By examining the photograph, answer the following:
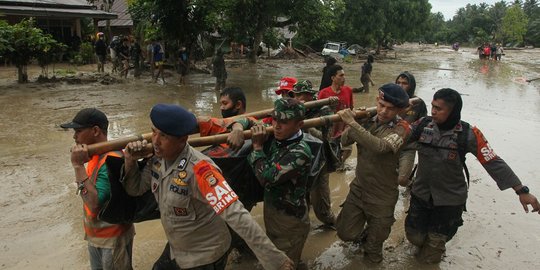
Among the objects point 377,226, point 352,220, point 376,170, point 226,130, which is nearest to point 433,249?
point 377,226

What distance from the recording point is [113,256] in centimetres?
263

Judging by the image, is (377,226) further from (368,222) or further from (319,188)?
(319,188)

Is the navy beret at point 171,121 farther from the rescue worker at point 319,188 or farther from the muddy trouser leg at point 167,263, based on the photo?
the rescue worker at point 319,188

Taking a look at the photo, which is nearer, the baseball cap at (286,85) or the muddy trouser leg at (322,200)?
the muddy trouser leg at (322,200)

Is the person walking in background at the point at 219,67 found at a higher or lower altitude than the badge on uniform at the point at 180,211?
higher

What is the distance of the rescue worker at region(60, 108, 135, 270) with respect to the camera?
237cm

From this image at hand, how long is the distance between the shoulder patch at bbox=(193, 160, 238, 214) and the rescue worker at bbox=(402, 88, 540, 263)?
6.85 ft

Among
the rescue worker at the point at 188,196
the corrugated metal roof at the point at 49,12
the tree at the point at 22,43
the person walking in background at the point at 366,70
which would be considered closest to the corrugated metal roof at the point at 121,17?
the corrugated metal roof at the point at 49,12

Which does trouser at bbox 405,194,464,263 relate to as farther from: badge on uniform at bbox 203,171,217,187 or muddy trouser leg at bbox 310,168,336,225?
badge on uniform at bbox 203,171,217,187

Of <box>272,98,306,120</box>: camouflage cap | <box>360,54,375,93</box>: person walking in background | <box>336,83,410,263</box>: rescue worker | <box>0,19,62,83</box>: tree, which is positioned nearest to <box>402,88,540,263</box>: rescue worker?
<box>336,83,410,263</box>: rescue worker

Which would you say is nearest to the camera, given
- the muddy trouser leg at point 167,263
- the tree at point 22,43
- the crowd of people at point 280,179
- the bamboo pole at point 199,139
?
the crowd of people at point 280,179

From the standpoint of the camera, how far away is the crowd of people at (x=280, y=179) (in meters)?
2.23

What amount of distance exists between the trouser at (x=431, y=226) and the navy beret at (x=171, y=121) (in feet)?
7.85

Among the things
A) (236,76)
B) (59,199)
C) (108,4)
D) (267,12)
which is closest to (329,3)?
(267,12)
